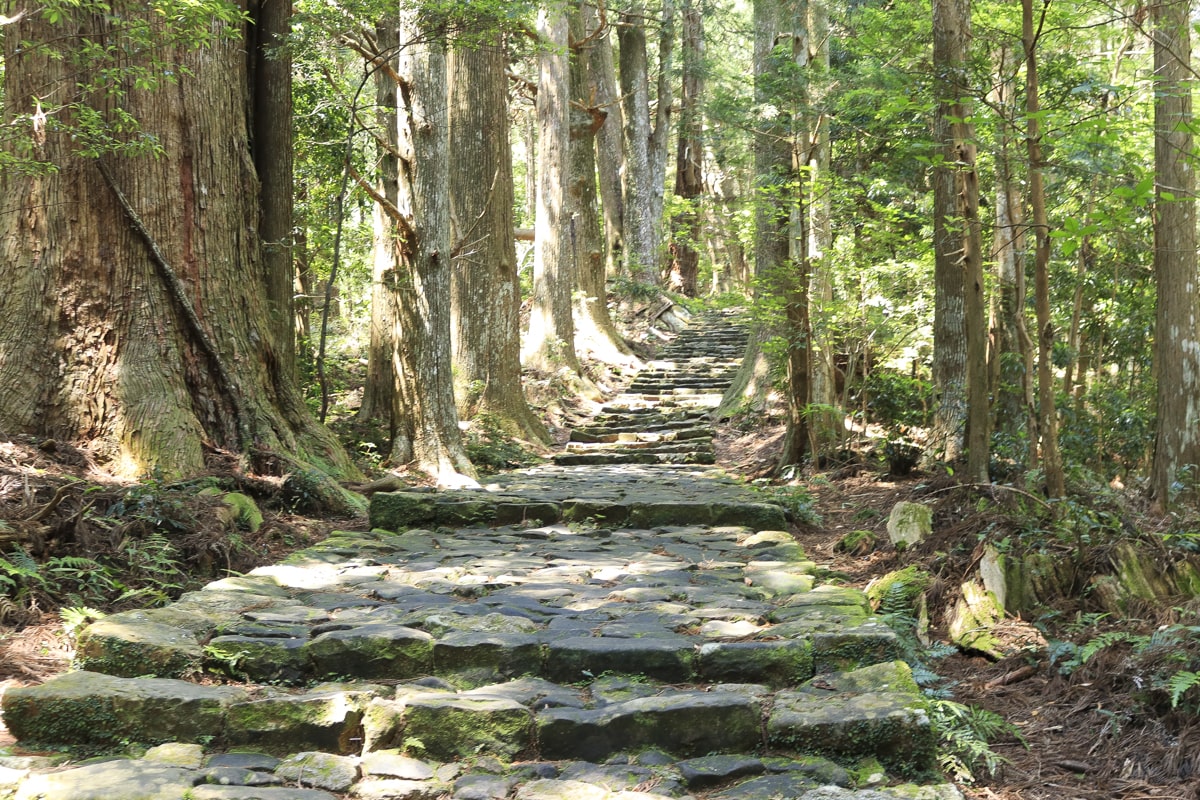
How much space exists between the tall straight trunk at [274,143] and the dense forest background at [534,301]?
0.03 metres

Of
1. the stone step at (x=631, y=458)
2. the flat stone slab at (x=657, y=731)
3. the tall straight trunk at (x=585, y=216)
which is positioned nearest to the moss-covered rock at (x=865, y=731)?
the flat stone slab at (x=657, y=731)

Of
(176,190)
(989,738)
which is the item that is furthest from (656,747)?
(176,190)

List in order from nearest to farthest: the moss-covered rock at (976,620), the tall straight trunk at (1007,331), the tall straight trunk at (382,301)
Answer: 1. the moss-covered rock at (976,620)
2. the tall straight trunk at (1007,331)
3. the tall straight trunk at (382,301)

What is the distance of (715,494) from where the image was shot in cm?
802

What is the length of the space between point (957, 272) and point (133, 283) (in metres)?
7.33

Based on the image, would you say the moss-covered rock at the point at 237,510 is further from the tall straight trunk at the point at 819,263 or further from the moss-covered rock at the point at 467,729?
the tall straight trunk at the point at 819,263

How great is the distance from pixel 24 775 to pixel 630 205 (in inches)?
880

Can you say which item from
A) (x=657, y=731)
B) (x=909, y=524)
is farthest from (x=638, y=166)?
(x=657, y=731)

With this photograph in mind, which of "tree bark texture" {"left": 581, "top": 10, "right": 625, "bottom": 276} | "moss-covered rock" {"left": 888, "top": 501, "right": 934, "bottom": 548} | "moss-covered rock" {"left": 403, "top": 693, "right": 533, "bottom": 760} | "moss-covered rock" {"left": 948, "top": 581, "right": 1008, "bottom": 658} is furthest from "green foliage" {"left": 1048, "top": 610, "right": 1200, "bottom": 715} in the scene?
"tree bark texture" {"left": 581, "top": 10, "right": 625, "bottom": 276}

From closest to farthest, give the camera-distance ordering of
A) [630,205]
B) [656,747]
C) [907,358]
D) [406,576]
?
[656,747] → [406,576] → [907,358] → [630,205]

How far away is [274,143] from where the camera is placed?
880 centimetres

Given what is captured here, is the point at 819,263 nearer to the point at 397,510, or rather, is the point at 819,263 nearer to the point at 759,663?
the point at 397,510

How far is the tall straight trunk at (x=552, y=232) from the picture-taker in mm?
15953

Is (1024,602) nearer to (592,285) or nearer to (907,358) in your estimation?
(907,358)
